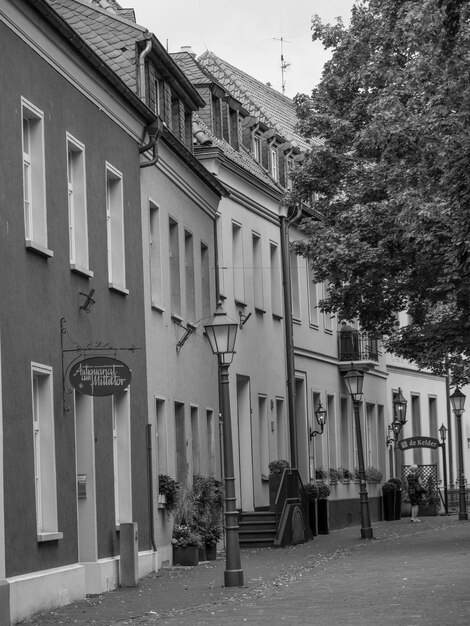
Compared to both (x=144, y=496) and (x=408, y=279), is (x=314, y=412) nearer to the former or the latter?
(x=408, y=279)

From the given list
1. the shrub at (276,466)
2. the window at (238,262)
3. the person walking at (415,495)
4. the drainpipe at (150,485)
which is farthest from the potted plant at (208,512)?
the person walking at (415,495)

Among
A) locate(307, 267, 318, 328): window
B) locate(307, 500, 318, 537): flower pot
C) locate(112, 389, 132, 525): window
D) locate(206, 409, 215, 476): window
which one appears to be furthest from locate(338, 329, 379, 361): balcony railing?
locate(112, 389, 132, 525): window

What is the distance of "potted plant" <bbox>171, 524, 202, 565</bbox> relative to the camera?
81.0 feet

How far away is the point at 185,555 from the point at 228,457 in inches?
228

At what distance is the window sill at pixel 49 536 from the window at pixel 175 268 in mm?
9271

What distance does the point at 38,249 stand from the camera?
17391 mm

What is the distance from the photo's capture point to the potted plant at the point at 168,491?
79.9ft

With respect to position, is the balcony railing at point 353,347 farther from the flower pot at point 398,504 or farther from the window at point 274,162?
the window at point 274,162

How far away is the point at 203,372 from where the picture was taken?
2888 centimetres

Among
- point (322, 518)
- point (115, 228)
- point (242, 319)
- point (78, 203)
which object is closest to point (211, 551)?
point (115, 228)

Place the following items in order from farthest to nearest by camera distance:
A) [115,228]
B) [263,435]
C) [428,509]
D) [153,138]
Answer: [428,509] < [263,435] < [153,138] < [115,228]

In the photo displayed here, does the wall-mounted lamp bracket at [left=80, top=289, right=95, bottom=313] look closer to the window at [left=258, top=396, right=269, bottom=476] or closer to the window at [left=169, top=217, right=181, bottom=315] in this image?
the window at [left=169, top=217, right=181, bottom=315]

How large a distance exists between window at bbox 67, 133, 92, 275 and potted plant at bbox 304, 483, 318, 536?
52.8 feet

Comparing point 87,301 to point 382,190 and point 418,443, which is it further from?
point 418,443
